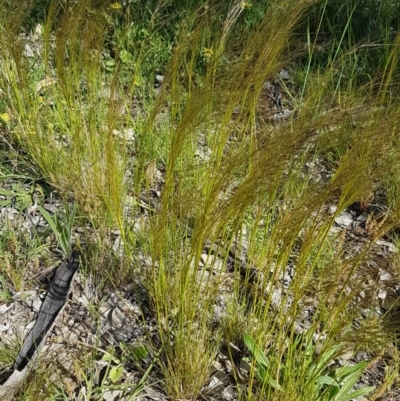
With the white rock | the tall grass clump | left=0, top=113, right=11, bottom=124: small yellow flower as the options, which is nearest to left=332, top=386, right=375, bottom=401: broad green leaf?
the tall grass clump

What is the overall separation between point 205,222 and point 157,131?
1178mm

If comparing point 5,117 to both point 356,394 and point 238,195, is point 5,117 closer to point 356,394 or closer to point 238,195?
point 238,195

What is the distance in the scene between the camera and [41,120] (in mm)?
2168

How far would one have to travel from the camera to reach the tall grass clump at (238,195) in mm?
1185

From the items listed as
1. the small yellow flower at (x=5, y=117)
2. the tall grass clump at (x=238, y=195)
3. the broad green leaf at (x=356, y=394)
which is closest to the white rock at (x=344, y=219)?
the tall grass clump at (x=238, y=195)

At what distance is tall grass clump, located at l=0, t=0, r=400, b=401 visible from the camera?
1185 millimetres

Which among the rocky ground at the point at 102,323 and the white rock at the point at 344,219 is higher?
the rocky ground at the point at 102,323

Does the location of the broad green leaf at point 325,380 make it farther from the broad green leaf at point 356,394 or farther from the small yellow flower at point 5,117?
the small yellow flower at point 5,117

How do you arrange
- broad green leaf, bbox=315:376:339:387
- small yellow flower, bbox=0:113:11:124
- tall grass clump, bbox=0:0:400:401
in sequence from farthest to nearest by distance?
small yellow flower, bbox=0:113:11:124 → broad green leaf, bbox=315:376:339:387 → tall grass clump, bbox=0:0:400:401

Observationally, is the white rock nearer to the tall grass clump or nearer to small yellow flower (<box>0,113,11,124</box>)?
the tall grass clump

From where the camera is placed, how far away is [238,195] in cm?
114

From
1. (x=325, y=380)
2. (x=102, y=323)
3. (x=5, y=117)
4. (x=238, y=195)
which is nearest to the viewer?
(x=238, y=195)

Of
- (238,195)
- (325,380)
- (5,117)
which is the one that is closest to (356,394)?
(325,380)

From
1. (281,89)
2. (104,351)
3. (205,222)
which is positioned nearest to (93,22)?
(205,222)
